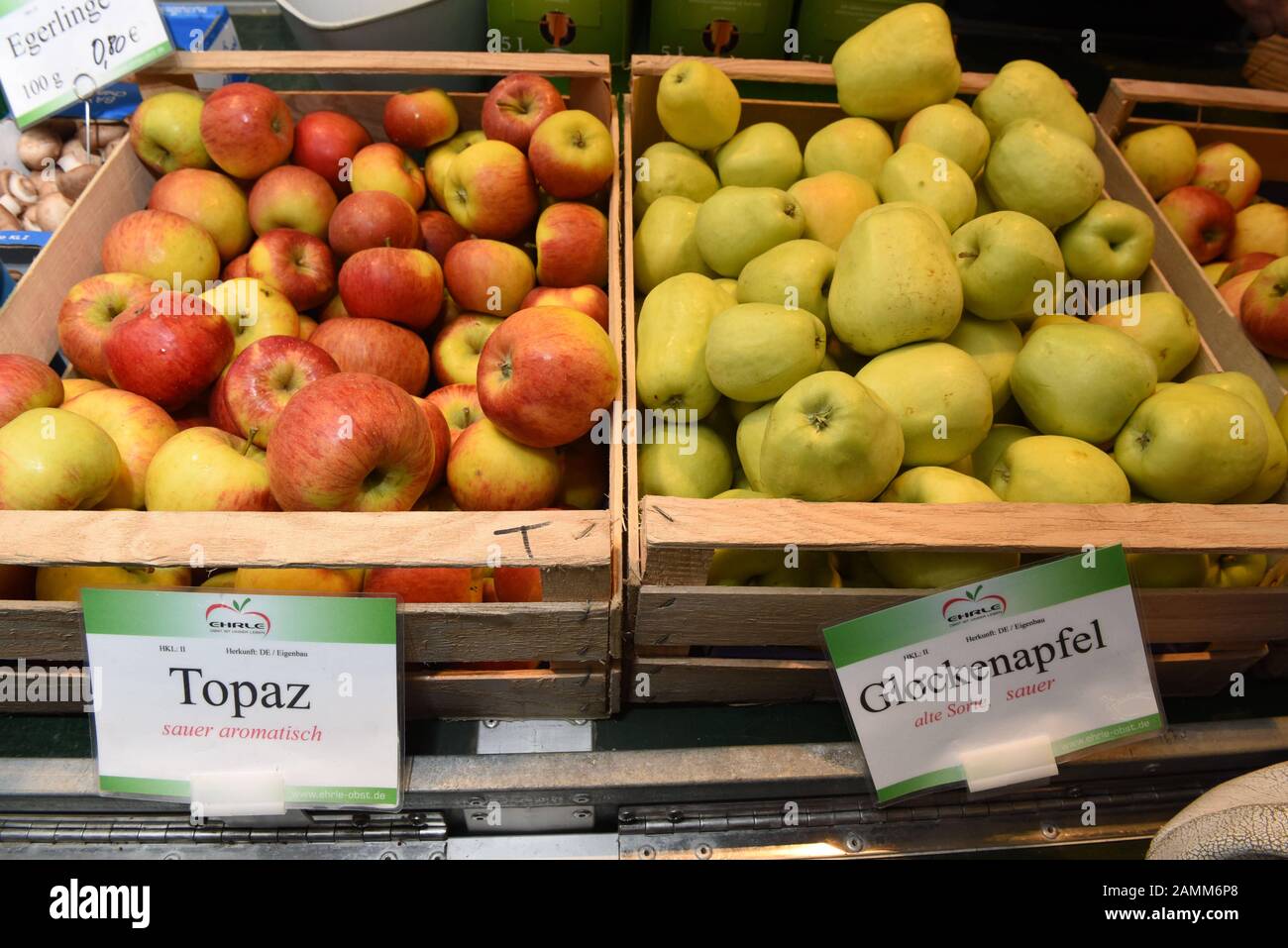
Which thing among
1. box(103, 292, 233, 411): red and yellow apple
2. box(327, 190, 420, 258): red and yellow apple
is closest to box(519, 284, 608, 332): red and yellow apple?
box(327, 190, 420, 258): red and yellow apple

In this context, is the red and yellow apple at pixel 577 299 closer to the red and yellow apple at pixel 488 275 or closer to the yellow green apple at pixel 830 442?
the red and yellow apple at pixel 488 275

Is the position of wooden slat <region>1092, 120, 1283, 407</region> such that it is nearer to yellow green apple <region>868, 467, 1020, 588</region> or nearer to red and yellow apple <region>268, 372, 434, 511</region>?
yellow green apple <region>868, 467, 1020, 588</region>

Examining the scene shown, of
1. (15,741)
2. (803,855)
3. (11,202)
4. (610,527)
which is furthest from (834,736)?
(11,202)

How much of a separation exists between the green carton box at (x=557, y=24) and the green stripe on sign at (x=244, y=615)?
1.57 m

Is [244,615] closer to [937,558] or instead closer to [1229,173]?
[937,558]

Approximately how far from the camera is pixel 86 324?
46.9 inches

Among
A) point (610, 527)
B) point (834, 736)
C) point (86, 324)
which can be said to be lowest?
point (834, 736)

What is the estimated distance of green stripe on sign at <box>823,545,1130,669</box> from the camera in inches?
31.4

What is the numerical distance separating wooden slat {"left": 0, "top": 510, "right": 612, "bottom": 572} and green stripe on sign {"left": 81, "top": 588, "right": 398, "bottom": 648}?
50 millimetres

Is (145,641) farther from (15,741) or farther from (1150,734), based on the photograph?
(1150,734)

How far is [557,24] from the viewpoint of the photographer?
6.10ft

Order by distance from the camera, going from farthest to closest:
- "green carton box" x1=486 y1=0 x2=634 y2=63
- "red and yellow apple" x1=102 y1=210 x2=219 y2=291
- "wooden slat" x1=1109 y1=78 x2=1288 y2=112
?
"green carton box" x1=486 y1=0 x2=634 y2=63 → "wooden slat" x1=1109 y1=78 x2=1288 y2=112 → "red and yellow apple" x1=102 y1=210 x2=219 y2=291

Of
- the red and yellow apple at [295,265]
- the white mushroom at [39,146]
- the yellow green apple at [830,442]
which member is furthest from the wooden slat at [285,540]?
the white mushroom at [39,146]

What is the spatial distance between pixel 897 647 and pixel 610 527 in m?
0.33
